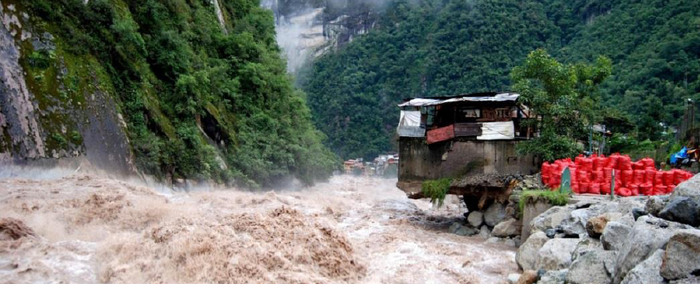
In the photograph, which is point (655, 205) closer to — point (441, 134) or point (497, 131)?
Answer: point (497, 131)

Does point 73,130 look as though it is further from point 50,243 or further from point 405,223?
point 405,223

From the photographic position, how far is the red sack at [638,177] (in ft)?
45.2

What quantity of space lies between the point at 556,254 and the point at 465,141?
29.4 ft

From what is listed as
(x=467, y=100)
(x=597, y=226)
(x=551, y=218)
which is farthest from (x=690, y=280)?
(x=467, y=100)

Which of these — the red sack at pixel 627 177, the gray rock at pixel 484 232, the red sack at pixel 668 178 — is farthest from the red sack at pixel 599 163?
the gray rock at pixel 484 232

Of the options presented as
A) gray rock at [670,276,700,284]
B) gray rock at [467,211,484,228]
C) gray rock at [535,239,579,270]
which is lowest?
gray rock at [467,211,484,228]

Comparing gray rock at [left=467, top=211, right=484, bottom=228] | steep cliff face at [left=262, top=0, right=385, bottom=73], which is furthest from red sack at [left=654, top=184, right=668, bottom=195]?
steep cliff face at [left=262, top=0, right=385, bottom=73]

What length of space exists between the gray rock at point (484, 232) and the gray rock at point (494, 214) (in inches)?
7.5

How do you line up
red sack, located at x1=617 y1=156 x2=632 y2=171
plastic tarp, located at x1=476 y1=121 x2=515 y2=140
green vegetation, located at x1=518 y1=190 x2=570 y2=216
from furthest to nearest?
plastic tarp, located at x1=476 y1=121 x2=515 y2=140 < red sack, located at x1=617 y1=156 x2=632 y2=171 < green vegetation, located at x1=518 y1=190 x2=570 y2=216

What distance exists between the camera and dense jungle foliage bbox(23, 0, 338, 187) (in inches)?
760

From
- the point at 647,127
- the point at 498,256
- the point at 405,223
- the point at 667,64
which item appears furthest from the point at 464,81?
the point at 498,256

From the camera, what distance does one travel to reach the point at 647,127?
28328 millimetres

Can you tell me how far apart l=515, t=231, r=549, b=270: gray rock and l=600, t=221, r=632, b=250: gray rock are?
3.85 metres

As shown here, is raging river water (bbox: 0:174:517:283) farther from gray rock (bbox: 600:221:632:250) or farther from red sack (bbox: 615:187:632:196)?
gray rock (bbox: 600:221:632:250)
